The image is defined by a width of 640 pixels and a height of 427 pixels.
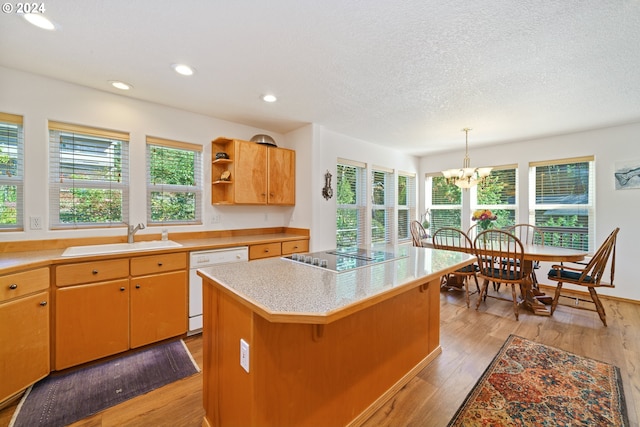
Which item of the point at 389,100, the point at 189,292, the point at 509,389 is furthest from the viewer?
the point at 389,100

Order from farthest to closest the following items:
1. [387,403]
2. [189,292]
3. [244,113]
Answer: [244,113], [189,292], [387,403]

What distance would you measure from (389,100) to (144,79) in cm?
231

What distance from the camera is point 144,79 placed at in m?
2.29

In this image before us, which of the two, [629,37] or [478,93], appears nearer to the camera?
[629,37]

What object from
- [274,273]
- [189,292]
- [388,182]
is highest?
[388,182]

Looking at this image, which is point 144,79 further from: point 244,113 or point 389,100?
point 389,100

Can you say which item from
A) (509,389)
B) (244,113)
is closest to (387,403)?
(509,389)

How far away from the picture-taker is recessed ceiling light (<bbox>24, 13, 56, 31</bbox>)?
153 cm

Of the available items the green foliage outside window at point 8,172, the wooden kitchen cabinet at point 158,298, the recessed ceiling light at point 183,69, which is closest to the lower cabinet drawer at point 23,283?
the wooden kitchen cabinet at point 158,298

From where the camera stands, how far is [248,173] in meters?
3.19

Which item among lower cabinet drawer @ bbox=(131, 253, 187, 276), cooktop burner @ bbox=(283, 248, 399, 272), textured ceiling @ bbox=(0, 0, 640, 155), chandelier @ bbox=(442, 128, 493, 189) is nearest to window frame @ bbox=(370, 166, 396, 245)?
chandelier @ bbox=(442, 128, 493, 189)

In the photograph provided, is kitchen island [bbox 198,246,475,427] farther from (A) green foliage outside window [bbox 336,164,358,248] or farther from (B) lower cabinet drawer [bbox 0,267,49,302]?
(A) green foliage outside window [bbox 336,164,358,248]

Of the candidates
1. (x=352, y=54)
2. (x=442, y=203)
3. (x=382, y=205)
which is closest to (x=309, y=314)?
(x=352, y=54)

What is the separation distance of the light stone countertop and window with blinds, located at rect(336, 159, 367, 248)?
2.33 metres
